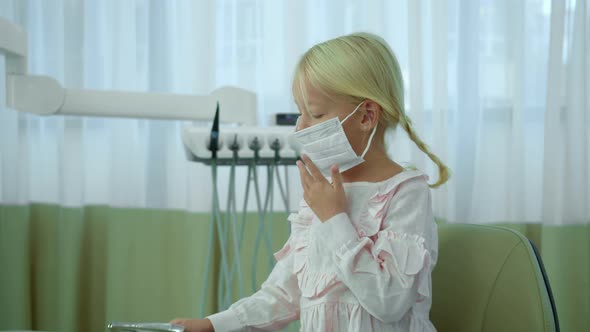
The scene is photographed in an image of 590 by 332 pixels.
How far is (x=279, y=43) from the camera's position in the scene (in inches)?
78.7

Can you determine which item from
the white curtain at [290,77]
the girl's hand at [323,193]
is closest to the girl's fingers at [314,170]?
the girl's hand at [323,193]

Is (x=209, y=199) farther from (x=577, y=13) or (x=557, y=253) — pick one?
(x=577, y=13)

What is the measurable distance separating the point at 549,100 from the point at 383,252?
1.06 m

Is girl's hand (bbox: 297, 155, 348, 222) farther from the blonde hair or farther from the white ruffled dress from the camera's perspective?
the blonde hair

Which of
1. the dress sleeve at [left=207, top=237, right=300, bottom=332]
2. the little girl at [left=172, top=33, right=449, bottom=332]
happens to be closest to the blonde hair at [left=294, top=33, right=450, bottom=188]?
the little girl at [left=172, top=33, right=449, bottom=332]

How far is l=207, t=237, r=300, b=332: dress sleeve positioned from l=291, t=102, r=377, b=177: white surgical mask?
19 centimetres

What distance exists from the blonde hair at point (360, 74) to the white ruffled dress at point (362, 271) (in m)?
0.12

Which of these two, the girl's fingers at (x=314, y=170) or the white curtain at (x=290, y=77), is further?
the white curtain at (x=290, y=77)

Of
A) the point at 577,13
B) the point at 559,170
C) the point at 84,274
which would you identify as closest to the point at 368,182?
the point at 559,170

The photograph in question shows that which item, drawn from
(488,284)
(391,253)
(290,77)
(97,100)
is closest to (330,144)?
(391,253)

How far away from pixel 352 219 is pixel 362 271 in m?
0.13

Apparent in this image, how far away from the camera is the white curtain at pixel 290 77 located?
177cm

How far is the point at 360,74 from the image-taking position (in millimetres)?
1005

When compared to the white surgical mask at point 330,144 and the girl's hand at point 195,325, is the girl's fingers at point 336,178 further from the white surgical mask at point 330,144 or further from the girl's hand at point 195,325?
the girl's hand at point 195,325
